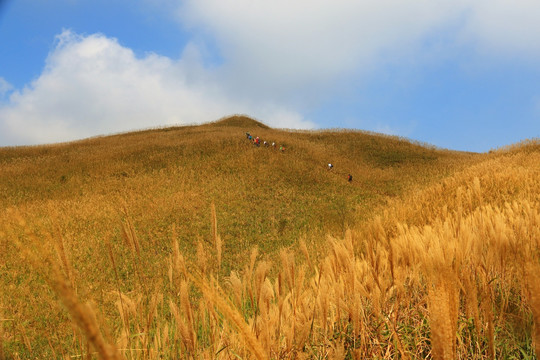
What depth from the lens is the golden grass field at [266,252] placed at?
6.38 feet

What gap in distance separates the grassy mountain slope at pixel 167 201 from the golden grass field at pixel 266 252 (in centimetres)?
10

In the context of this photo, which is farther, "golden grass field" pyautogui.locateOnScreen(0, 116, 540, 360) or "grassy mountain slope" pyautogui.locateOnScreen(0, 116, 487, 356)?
"grassy mountain slope" pyautogui.locateOnScreen(0, 116, 487, 356)

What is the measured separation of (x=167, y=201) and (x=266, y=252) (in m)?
6.30

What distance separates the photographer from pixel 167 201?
1609 cm

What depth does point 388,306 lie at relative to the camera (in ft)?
9.36

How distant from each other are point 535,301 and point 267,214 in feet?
47.3

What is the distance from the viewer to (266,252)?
12.0 m

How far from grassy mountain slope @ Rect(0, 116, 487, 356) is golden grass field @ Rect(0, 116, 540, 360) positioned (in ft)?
0.33

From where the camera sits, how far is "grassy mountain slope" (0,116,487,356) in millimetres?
9195

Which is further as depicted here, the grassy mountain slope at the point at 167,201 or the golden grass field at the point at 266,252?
the grassy mountain slope at the point at 167,201

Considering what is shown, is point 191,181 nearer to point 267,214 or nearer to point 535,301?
point 267,214

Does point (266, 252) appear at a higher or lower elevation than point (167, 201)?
lower

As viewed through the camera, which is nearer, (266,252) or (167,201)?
(266,252)

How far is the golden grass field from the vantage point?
194 centimetres
